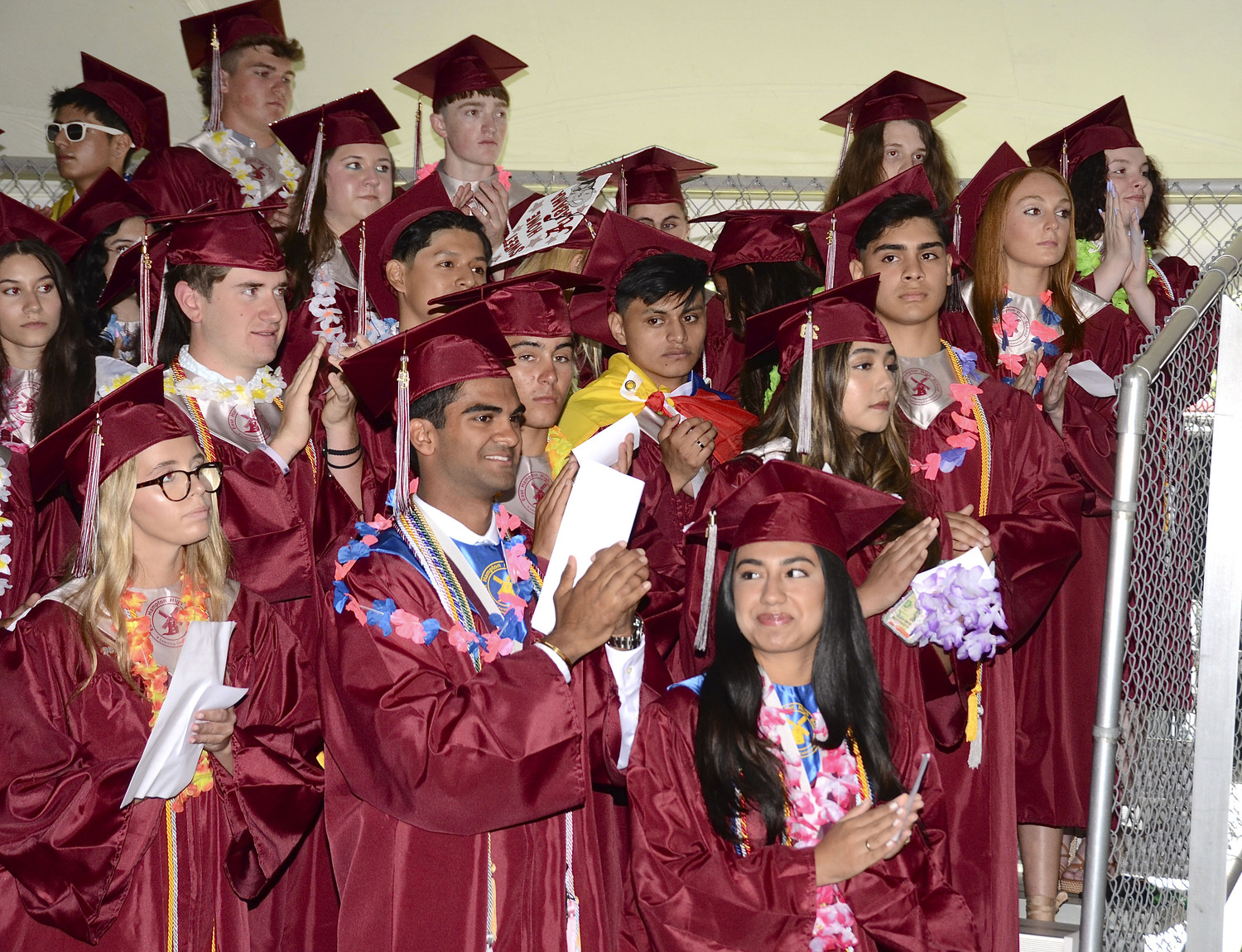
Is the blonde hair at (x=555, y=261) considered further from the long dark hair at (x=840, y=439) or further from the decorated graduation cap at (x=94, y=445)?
the decorated graduation cap at (x=94, y=445)

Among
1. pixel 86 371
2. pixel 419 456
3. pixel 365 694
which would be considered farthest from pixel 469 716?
pixel 86 371

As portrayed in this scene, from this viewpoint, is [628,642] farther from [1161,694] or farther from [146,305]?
[146,305]

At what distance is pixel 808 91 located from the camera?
831 cm

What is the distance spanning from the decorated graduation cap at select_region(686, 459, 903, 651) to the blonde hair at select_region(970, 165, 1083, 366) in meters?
1.71

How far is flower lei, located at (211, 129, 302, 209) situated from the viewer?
580cm

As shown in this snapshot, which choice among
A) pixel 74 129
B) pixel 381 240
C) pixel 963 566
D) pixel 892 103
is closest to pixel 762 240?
pixel 892 103

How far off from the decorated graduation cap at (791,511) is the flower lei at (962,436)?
675 mm

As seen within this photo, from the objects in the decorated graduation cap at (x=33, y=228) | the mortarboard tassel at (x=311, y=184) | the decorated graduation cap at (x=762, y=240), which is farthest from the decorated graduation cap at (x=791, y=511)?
the decorated graduation cap at (x=33, y=228)

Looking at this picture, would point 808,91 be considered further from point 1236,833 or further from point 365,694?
point 365,694

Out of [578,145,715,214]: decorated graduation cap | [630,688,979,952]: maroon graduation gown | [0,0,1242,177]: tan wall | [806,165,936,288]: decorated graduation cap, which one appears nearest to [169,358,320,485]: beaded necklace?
[630,688,979,952]: maroon graduation gown

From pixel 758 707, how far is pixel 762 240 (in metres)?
2.45

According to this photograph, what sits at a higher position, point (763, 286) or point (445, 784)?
point (763, 286)

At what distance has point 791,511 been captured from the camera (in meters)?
3.25

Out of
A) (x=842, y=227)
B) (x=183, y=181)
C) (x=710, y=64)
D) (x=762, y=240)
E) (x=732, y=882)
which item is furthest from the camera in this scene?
(x=710, y=64)
